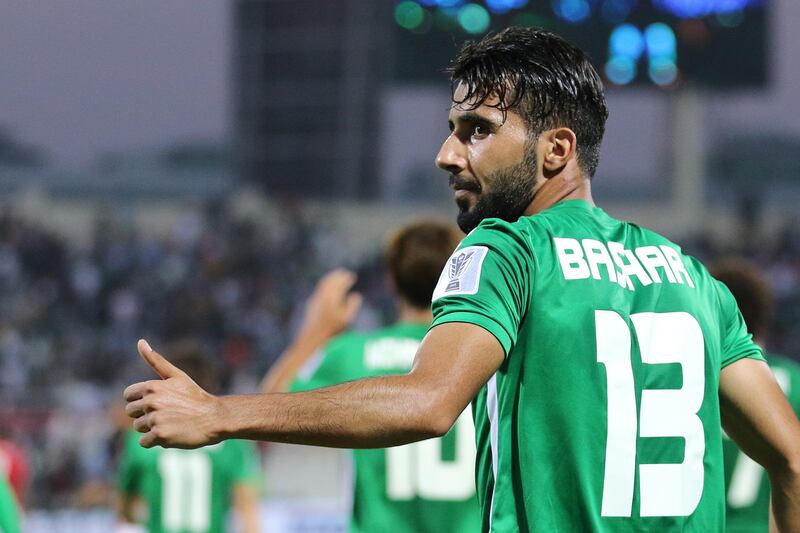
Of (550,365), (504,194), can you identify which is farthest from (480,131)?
(550,365)

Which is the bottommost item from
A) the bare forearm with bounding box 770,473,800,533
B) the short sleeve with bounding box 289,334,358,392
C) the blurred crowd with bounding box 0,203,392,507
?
the blurred crowd with bounding box 0,203,392,507

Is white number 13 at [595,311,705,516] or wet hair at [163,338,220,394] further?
wet hair at [163,338,220,394]

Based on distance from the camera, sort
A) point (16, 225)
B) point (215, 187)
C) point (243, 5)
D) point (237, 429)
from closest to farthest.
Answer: point (237, 429) < point (16, 225) < point (243, 5) < point (215, 187)

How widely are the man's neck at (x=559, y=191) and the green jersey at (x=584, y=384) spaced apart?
0.22 feet

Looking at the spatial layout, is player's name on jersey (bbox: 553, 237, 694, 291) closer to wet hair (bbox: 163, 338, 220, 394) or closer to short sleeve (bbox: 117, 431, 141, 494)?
wet hair (bbox: 163, 338, 220, 394)

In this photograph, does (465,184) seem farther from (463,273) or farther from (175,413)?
(175,413)

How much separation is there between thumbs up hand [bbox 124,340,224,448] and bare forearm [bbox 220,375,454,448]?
24 mm

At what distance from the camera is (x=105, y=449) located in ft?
49.6

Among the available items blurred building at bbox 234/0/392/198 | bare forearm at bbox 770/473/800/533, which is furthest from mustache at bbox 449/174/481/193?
blurred building at bbox 234/0/392/198

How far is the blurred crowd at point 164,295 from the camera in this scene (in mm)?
19062

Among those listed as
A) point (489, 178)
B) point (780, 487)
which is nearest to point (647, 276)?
point (489, 178)

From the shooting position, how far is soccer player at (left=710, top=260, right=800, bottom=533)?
14.3 ft

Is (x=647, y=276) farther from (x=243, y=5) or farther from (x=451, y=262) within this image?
(x=243, y=5)

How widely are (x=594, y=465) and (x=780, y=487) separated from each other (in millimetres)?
539
